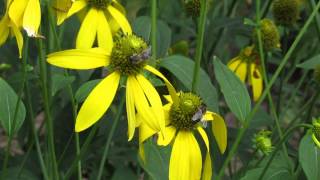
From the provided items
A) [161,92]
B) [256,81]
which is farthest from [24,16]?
[256,81]

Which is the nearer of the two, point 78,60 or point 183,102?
point 78,60

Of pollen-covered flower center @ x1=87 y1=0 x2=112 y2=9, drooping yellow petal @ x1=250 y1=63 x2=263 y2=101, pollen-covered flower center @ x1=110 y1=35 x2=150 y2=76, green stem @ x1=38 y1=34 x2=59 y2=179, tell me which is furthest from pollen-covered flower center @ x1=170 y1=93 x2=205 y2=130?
drooping yellow petal @ x1=250 y1=63 x2=263 y2=101

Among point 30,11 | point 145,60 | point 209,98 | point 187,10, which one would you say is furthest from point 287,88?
point 30,11

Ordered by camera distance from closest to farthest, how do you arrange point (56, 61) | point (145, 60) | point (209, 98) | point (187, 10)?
1. point (56, 61)
2. point (145, 60)
3. point (209, 98)
4. point (187, 10)

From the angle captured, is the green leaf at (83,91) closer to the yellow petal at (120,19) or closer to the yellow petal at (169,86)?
the yellow petal at (169,86)

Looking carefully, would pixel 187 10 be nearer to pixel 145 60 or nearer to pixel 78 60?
pixel 145 60

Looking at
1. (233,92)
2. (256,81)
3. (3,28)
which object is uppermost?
(3,28)

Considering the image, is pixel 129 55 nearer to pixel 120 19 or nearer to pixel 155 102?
pixel 155 102

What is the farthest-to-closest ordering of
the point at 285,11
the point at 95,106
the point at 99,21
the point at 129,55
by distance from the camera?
1. the point at 285,11
2. the point at 99,21
3. the point at 129,55
4. the point at 95,106

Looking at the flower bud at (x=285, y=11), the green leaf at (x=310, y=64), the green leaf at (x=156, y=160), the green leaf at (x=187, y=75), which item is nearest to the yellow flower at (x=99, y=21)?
Result: the green leaf at (x=187, y=75)
